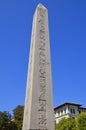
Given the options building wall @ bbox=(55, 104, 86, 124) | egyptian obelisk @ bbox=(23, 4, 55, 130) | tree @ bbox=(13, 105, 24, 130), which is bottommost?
egyptian obelisk @ bbox=(23, 4, 55, 130)

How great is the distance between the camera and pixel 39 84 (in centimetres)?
770

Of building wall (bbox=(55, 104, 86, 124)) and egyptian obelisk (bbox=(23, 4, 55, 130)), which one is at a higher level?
building wall (bbox=(55, 104, 86, 124))

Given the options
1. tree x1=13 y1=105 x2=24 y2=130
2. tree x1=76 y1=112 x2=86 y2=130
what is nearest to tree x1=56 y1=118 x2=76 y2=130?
tree x1=76 y1=112 x2=86 y2=130

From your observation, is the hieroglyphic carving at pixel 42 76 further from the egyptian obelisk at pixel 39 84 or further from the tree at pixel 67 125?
the tree at pixel 67 125

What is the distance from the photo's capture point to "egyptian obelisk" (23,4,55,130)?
23.2 feet

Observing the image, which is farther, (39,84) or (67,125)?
(67,125)

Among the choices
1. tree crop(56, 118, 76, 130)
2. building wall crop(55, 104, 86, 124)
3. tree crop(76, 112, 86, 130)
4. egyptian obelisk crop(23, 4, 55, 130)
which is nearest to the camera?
egyptian obelisk crop(23, 4, 55, 130)

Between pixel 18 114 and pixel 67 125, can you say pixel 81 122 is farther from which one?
pixel 18 114

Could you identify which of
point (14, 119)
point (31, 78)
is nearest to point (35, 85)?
point (31, 78)

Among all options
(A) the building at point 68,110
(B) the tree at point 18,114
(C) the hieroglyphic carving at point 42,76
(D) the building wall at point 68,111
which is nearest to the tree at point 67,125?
(B) the tree at point 18,114

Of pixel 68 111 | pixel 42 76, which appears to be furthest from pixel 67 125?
pixel 42 76

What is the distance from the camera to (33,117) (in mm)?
6996

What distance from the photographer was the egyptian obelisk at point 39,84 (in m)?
7.06

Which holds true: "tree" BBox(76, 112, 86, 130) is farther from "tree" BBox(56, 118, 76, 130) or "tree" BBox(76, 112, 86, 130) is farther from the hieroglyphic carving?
the hieroglyphic carving
